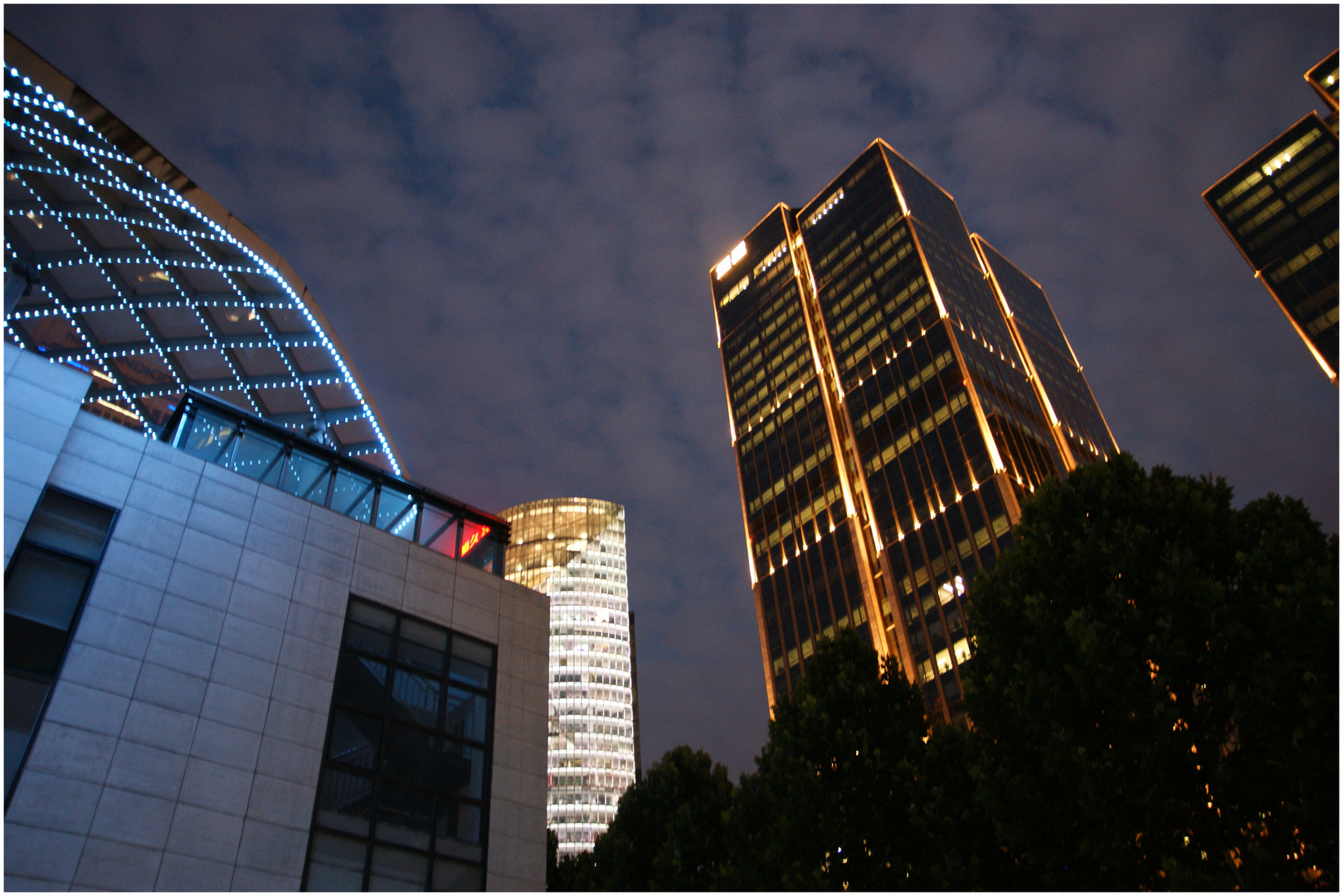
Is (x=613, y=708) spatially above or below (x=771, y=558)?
below

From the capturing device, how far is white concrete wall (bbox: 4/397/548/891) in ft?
45.4

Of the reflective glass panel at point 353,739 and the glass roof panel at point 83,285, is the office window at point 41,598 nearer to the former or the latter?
the reflective glass panel at point 353,739

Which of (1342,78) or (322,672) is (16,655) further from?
(1342,78)

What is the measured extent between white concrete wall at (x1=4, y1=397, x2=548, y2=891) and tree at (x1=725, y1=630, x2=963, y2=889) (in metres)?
5.87

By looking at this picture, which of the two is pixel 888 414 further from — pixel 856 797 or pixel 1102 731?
pixel 1102 731

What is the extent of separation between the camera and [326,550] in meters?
19.6

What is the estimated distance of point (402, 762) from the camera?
18094mm

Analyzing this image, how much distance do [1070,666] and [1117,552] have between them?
9.86ft

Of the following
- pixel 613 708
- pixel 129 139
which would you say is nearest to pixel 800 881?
pixel 129 139

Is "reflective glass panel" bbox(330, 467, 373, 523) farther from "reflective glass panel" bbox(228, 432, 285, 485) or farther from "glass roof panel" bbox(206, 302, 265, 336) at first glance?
"glass roof panel" bbox(206, 302, 265, 336)

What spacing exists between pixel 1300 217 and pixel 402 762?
111 metres

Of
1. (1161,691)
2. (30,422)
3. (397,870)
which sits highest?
(30,422)

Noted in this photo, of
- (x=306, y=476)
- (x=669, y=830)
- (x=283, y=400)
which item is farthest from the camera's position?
(x=283, y=400)

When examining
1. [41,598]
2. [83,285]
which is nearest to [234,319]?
[83,285]
